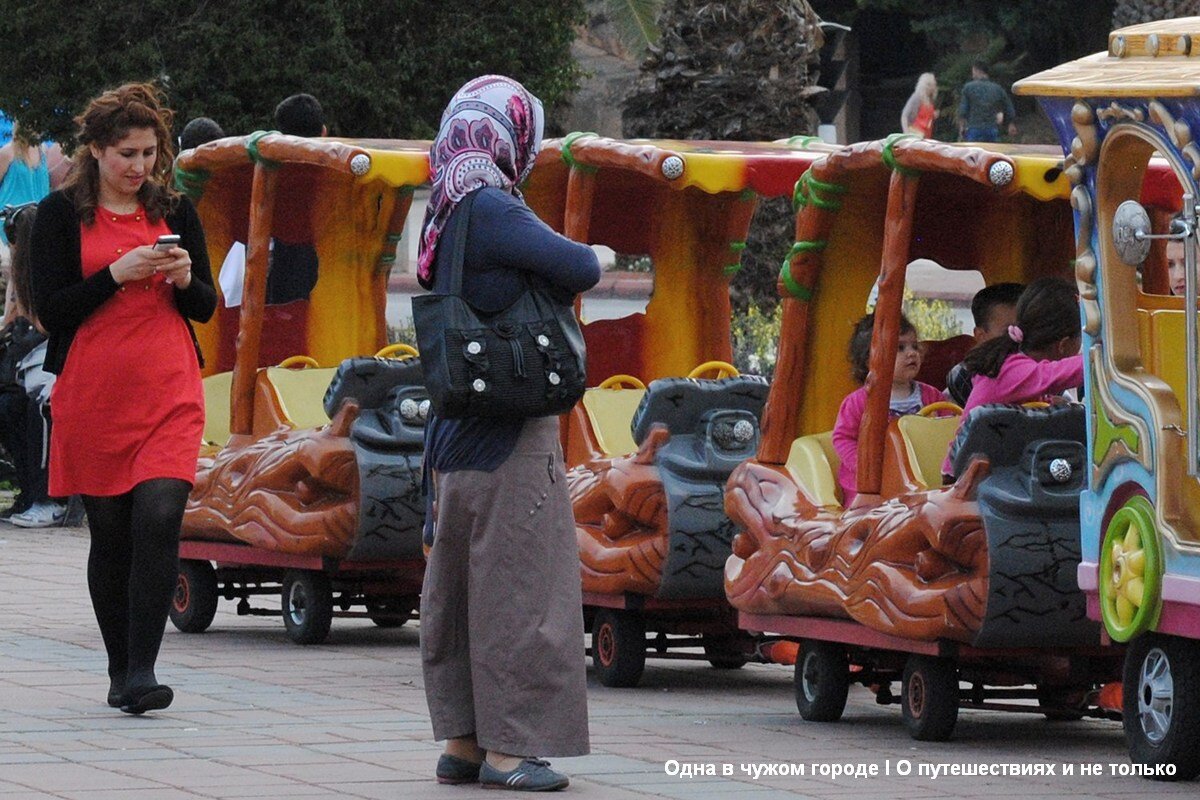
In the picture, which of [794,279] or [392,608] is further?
[392,608]

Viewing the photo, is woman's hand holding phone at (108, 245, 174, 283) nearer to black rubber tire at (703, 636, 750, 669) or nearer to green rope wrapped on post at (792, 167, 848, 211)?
green rope wrapped on post at (792, 167, 848, 211)

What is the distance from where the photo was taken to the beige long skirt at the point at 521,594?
6609 millimetres

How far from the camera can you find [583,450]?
31.8ft

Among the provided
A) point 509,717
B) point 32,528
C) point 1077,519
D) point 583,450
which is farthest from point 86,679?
point 32,528

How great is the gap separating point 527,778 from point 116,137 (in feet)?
8.60

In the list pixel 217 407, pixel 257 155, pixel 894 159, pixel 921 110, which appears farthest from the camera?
pixel 921 110

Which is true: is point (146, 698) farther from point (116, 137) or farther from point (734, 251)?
point (734, 251)

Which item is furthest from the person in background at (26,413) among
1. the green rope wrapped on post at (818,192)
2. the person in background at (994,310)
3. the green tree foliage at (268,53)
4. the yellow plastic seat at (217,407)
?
the person in background at (994,310)

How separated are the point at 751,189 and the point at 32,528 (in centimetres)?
682

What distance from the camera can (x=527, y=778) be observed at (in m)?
6.63

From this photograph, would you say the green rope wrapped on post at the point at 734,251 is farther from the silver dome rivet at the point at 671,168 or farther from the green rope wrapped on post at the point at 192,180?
the green rope wrapped on post at the point at 192,180

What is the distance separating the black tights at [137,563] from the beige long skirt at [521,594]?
1.51m

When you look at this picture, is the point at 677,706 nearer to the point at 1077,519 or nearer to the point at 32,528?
the point at 1077,519

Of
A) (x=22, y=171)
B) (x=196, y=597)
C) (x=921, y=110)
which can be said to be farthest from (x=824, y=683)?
(x=921, y=110)
